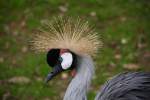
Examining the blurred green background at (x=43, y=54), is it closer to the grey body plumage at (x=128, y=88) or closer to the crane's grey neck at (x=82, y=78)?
the grey body plumage at (x=128, y=88)

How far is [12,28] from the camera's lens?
5.05 meters

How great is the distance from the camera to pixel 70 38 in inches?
117

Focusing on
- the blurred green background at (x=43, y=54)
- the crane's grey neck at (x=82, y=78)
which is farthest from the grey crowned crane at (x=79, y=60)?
the blurred green background at (x=43, y=54)

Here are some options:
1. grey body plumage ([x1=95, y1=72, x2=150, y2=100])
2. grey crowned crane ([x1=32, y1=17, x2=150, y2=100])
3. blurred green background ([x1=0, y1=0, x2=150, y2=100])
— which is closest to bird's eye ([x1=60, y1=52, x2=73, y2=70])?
grey crowned crane ([x1=32, y1=17, x2=150, y2=100])

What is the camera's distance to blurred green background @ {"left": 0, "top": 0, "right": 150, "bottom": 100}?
4.22 m

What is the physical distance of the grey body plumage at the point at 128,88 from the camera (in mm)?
2873

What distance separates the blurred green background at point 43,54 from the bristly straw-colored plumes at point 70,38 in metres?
1.12

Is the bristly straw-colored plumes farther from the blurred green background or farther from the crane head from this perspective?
the blurred green background

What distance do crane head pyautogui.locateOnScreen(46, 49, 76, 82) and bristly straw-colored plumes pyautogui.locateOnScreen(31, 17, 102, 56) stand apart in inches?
1.7

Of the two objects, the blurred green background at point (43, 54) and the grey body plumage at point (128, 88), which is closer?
the grey body plumage at point (128, 88)

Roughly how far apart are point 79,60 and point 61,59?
108 millimetres

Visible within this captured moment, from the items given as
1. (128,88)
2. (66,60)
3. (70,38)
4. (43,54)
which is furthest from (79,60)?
(43,54)

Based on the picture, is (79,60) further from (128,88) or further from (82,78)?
(128,88)

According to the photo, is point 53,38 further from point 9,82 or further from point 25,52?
point 25,52
